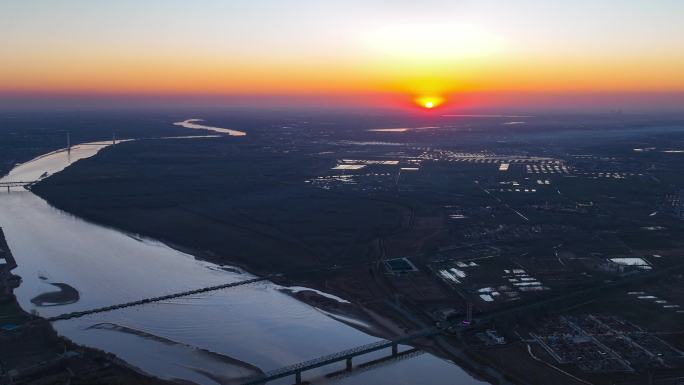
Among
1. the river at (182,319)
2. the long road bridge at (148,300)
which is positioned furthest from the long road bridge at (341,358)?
the long road bridge at (148,300)

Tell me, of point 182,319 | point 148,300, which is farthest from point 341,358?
point 148,300

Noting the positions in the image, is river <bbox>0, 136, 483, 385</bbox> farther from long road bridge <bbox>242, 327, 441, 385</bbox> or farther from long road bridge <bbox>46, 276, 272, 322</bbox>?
long road bridge <bbox>242, 327, 441, 385</bbox>

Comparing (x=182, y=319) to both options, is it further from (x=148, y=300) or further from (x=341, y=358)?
(x=341, y=358)

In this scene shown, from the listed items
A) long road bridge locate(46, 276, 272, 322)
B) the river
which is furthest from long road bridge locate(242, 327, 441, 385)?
long road bridge locate(46, 276, 272, 322)

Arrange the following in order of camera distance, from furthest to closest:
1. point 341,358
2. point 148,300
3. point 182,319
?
point 148,300
point 182,319
point 341,358

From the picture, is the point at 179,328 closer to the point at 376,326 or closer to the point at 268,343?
the point at 268,343

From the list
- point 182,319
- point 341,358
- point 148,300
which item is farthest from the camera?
point 148,300

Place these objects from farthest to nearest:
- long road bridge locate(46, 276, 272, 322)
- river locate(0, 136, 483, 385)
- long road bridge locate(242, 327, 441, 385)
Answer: long road bridge locate(46, 276, 272, 322), river locate(0, 136, 483, 385), long road bridge locate(242, 327, 441, 385)

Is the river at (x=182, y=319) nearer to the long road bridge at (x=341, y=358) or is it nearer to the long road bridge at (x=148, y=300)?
the long road bridge at (x=148, y=300)
